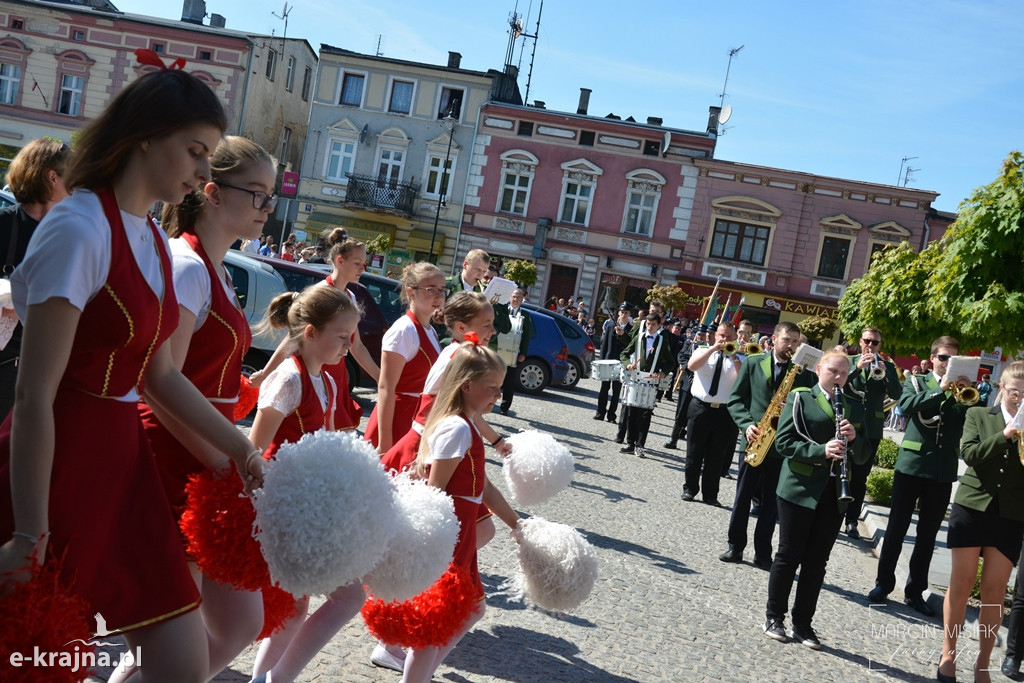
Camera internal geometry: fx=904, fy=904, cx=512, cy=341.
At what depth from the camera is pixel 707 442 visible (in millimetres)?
9961

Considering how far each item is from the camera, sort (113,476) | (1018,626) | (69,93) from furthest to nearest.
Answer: (69,93)
(1018,626)
(113,476)

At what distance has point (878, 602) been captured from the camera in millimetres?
7164

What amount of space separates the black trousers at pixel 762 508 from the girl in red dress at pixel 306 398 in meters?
4.71

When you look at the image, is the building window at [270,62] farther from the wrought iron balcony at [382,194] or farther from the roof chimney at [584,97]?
the roof chimney at [584,97]

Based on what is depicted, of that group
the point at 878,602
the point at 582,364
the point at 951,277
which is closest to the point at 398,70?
the point at 582,364

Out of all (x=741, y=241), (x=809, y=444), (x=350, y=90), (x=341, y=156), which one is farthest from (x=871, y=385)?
(x=350, y=90)

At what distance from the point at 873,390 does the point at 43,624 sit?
25.8 ft

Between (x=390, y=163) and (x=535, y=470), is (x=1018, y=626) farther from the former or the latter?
(x=390, y=163)

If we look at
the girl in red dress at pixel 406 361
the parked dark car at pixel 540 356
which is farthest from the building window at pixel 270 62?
the girl in red dress at pixel 406 361

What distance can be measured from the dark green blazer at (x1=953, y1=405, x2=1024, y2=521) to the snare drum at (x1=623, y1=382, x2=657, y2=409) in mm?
6798

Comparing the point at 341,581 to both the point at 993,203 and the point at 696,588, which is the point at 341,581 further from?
the point at 993,203

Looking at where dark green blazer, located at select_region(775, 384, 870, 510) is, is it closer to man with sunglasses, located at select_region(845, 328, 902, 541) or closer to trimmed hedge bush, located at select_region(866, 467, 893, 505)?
man with sunglasses, located at select_region(845, 328, 902, 541)

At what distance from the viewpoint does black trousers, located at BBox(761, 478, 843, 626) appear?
18.9ft

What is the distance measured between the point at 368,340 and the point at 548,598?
28.4 feet
